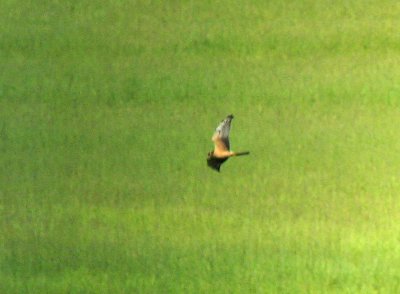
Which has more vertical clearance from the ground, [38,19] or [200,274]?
[38,19]

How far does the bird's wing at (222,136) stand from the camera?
1.40 meters

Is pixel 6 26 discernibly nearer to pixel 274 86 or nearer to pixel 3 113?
pixel 3 113

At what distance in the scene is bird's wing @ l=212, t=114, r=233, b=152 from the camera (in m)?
1.40

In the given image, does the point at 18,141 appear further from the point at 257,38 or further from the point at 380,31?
the point at 380,31

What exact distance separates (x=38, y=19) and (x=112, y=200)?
16.9 inches

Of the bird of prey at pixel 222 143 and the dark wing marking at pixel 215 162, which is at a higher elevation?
the bird of prey at pixel 222 143

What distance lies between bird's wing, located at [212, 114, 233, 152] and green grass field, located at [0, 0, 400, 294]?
0.04 meters

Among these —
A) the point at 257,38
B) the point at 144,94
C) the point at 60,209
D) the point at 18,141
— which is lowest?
the point at 60,209

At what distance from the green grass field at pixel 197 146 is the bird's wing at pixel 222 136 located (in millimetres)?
35

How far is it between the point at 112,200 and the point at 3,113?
0.31 m

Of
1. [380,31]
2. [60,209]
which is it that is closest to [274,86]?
[380,31]

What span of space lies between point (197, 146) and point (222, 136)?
0.22ft

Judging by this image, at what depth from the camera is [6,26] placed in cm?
147

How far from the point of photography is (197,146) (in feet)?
4.71
